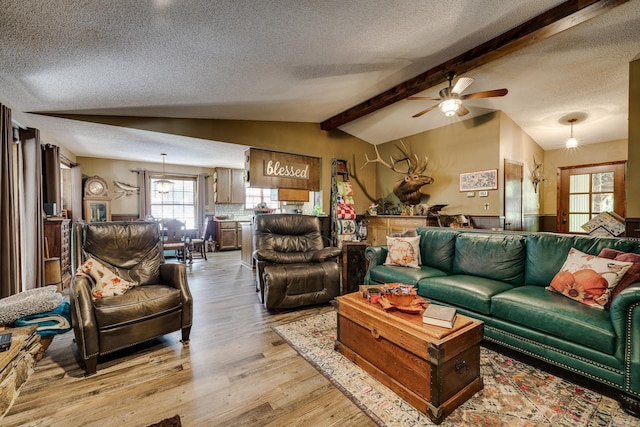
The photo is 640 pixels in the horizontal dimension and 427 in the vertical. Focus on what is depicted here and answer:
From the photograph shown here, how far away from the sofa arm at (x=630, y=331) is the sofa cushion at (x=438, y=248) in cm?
142

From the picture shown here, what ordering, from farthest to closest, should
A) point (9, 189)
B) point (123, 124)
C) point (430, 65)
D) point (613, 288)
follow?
point (123, 124) < point (430, 65) < point (9, 189) < point (613, 288)

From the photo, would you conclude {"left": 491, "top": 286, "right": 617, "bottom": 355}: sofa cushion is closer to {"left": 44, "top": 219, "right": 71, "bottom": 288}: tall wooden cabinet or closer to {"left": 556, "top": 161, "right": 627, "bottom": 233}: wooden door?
{"left": 556, "top": 161, "right": 627, "bottom": 233}: wooden door

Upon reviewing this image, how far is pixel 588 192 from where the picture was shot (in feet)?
18.5

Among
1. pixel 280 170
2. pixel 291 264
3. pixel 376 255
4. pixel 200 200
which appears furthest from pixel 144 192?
pixel 376 255

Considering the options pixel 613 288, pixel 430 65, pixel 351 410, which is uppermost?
pixel 430 65

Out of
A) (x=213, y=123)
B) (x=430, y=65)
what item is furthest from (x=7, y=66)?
(x=430, y=65)

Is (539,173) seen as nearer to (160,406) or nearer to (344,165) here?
(344,165)

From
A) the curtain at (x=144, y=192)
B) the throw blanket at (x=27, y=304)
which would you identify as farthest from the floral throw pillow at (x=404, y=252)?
the curtain at (x=144, y=192)

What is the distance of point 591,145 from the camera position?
5586 millimetres

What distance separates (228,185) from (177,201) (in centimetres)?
148

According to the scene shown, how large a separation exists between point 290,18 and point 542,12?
7.65 feet

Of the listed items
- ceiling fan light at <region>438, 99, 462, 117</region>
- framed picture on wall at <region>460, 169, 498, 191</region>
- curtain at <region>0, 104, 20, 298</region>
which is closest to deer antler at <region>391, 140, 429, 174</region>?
framed picture on wall at <region>460, 169, 498, 191</region>

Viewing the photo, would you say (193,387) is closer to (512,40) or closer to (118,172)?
(512,40)

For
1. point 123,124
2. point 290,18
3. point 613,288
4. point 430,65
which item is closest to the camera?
point 613,288
